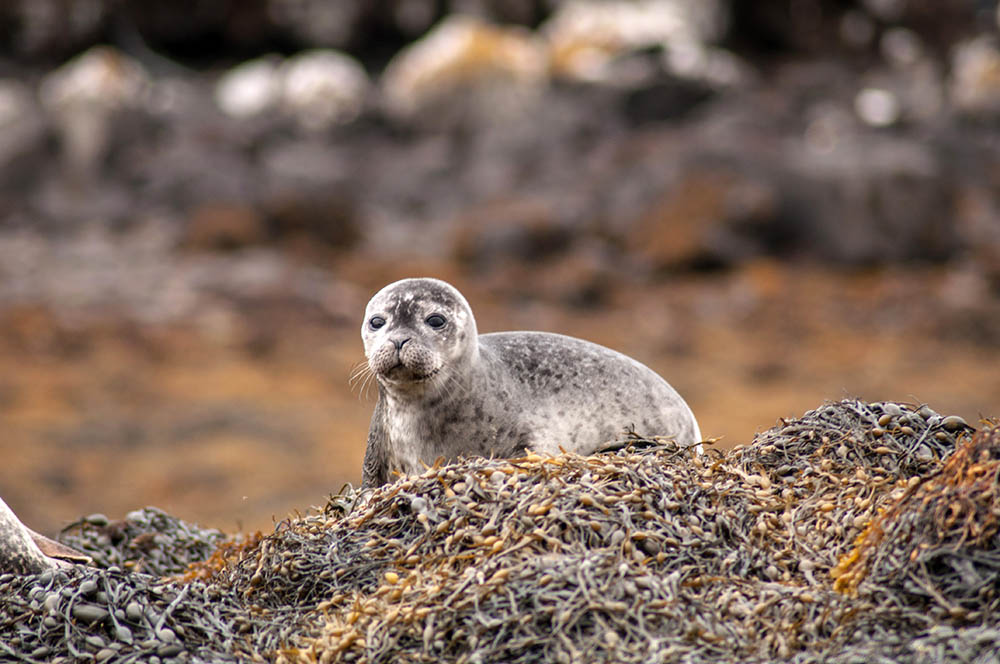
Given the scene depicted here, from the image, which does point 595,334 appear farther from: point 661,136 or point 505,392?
point 505,392

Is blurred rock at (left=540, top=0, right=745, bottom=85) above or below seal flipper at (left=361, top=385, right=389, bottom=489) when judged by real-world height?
above

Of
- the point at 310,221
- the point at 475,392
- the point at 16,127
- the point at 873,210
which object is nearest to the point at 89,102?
the point at 16,127

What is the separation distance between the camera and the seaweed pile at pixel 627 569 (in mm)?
3828

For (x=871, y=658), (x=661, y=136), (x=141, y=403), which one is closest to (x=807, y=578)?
(x=871, y=658)

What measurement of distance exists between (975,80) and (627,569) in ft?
100

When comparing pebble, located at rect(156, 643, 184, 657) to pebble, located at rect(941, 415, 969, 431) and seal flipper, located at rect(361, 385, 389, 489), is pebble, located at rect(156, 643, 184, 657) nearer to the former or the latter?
seal flipper, located at rect(361, 385, 389, 489)

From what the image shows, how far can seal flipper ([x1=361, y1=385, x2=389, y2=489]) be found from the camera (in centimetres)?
569

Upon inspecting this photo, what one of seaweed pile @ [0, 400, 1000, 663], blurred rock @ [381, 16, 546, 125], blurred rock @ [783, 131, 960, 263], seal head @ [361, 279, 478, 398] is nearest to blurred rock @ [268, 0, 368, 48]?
blurred rock @ [381, 16, 546, 125]

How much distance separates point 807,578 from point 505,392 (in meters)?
1.84

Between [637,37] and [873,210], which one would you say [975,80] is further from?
[873,210]

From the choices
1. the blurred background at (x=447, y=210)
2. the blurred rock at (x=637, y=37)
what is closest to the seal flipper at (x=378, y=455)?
the blurred background at (x=447, y=210)

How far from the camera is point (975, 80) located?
3128 cm

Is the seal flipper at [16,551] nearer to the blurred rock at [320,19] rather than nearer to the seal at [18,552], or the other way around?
the seal at [18,552]

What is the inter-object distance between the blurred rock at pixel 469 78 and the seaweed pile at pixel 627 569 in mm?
24828
